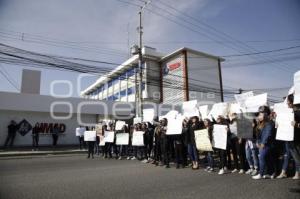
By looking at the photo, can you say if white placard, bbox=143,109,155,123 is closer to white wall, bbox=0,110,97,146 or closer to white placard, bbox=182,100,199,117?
white placard, bbox=182,100,199,117

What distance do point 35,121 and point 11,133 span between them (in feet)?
7.86

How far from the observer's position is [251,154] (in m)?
8.23

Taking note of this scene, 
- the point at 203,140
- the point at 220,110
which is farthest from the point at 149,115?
the point at 203,140


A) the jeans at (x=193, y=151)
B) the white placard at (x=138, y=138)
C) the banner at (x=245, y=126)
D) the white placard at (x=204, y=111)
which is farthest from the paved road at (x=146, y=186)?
the white placard at (x=138, y=138)

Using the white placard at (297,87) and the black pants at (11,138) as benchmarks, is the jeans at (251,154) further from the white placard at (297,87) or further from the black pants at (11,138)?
the black pants at (11,138)

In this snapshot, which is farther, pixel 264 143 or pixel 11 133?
pixel 11 133

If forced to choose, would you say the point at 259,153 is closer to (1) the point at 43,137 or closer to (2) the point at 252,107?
(2) the point at 252,107

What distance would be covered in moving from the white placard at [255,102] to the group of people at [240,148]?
569 millimetres

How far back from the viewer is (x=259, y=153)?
25.0 feet

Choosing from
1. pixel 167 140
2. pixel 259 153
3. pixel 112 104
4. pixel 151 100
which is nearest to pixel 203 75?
pixel 151 100

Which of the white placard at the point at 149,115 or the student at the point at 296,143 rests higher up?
the white placard at the point at 149,115

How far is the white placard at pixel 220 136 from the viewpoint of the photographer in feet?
28.4

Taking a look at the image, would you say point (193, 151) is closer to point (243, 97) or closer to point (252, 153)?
point (252, 153)

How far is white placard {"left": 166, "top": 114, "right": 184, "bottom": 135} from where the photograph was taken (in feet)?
34.2
